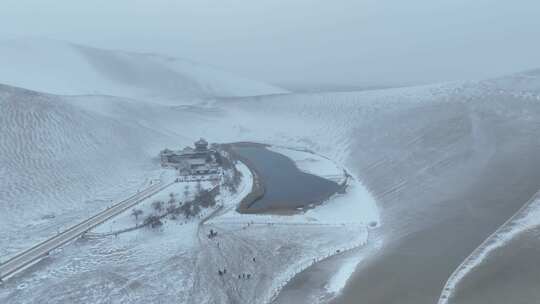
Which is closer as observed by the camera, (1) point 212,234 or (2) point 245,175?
(1) point 212,234

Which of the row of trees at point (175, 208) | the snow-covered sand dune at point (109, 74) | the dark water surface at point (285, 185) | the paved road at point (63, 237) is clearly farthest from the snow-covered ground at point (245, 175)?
the snow-covered sand dune at point (109, 74)

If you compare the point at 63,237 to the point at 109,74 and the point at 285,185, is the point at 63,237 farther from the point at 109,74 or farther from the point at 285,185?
the point at 109,74

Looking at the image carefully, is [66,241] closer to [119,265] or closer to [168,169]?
[119,265]

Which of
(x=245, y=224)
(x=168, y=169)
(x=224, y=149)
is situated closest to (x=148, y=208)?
(x=245, y=224)

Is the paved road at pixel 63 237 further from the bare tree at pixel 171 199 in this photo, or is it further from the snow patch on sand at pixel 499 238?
the snow patch on sand at pixel 499 238

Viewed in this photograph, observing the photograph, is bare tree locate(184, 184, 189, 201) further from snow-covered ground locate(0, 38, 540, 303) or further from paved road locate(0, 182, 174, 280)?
snow-covered ground locate(0, 38, 540, 303)

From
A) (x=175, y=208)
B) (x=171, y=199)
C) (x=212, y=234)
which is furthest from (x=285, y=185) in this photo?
(x=212, y=234)
